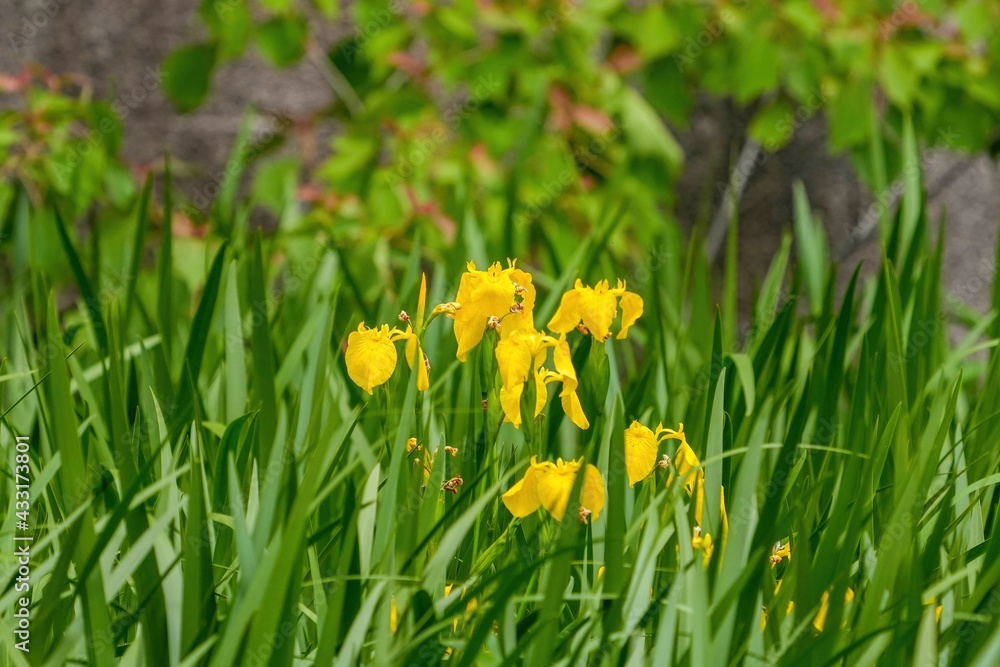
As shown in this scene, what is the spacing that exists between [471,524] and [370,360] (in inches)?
5.1

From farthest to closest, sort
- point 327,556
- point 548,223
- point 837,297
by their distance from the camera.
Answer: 1. point 837,297
2. point 548,223
3. point 327,556

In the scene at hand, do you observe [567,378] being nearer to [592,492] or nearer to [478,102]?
[592,492]

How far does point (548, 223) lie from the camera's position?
1.84 metres

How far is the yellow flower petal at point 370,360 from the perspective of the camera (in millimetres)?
640

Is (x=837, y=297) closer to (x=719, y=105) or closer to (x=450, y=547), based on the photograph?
(x=719, y=105)

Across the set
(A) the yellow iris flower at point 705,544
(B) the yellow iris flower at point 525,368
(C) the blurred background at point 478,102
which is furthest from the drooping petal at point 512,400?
(C) the blurred background at point 478,102

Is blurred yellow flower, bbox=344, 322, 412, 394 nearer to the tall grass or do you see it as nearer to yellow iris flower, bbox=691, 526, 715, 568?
the tall grass

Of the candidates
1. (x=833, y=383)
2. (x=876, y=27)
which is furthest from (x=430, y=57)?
(x=833, y=383)

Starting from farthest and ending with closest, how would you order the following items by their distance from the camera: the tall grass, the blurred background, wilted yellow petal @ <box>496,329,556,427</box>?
1. the blurred background
2. wilted yellow petal @ <box>496,329,556,427</box>
3. the tall grass

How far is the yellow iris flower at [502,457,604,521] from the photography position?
21.7 inches

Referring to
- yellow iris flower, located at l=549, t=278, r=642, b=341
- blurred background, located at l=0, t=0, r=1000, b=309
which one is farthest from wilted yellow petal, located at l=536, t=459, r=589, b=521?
blurred background, located at l=0, t=0, r=1000, b=309

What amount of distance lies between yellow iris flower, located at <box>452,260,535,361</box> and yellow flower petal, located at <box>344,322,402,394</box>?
0.05 m

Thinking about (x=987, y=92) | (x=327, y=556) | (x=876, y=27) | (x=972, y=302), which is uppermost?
(x=876, y=27)

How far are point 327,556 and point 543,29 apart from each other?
1463 mm
